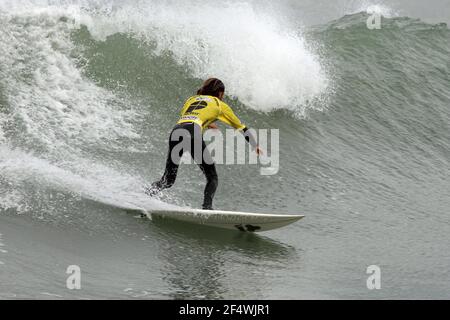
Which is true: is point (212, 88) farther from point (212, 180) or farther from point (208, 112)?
point (212, 180)

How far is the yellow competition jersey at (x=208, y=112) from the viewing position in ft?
24.0

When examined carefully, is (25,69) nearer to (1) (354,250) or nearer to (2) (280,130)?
(2) (280,130)

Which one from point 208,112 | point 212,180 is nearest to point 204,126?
point 208,112

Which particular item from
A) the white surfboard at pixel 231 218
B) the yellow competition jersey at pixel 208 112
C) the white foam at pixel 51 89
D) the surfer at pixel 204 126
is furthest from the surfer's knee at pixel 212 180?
the white foam at pixel 51 89

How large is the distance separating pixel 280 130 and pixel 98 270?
568 centimetres

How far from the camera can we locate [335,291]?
579 cm

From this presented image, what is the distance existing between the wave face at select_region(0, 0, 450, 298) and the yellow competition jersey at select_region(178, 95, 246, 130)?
3.45 ft

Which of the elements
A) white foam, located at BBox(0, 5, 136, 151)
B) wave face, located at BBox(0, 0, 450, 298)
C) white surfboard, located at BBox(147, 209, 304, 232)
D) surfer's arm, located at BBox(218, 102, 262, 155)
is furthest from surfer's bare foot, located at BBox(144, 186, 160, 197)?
white foam, located at BBox(0, 5, 136, 151)

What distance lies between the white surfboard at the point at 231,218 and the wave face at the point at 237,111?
0.29 metres

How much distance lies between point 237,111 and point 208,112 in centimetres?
388

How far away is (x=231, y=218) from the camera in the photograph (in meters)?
7.16

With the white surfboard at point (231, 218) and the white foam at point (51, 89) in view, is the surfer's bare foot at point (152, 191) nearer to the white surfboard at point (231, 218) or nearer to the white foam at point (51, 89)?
the white surfboard at point (231, 218)

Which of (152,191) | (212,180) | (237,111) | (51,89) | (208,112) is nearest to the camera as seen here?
(208,112)
